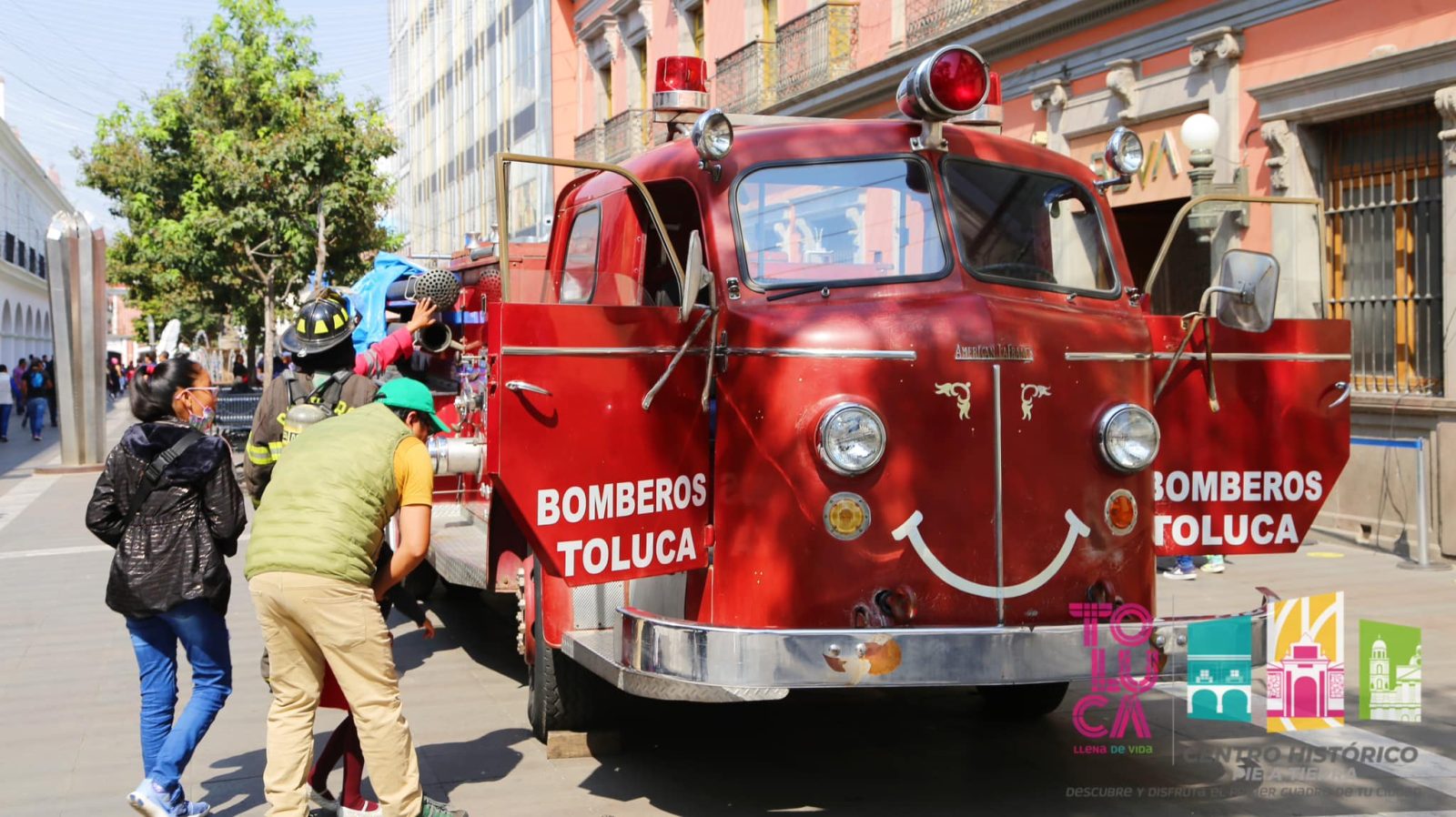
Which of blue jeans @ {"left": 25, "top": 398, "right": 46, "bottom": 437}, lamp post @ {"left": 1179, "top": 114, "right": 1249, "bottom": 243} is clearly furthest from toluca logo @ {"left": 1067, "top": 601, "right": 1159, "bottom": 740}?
blue jeans @ {"left": 25, "top": 398, "right": 46, "bottom": 437}

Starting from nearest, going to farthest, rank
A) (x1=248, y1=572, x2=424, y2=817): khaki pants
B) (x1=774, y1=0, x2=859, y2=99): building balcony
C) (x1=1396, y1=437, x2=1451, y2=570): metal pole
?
(x1=248, y1=572, x2=424, y2=817): khaki pants
(x1=1396, y1=437, x2=1451, y2=570): metal pole
(x1=774, y1=0, x2=859, y2=99): building balcony

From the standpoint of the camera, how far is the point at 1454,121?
→ 33.7ft

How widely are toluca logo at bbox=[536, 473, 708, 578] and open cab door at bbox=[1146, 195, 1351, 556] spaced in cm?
199

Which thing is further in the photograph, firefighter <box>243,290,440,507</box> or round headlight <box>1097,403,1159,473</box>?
firefighter <box>243,290,440,507</box>

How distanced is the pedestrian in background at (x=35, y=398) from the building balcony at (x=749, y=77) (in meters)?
17.0

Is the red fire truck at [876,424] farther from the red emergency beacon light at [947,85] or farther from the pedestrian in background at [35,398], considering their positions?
the pedestrian in background at [35,398]

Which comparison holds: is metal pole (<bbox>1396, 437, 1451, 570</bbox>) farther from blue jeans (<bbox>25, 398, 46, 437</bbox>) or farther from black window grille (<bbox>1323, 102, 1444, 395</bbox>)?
blue jeans (<bbox>25, 398, 46, 437</bbox>)

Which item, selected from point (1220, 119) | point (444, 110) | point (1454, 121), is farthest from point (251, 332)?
point (1454, 121)

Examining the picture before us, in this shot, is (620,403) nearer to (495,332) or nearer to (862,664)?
(495,332)

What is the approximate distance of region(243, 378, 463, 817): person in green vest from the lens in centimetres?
457

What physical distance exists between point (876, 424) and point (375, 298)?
17.6 feet

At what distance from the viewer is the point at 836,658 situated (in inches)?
174

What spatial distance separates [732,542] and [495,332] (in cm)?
109

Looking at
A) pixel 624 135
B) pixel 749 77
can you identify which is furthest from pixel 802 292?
pixel 624 135
